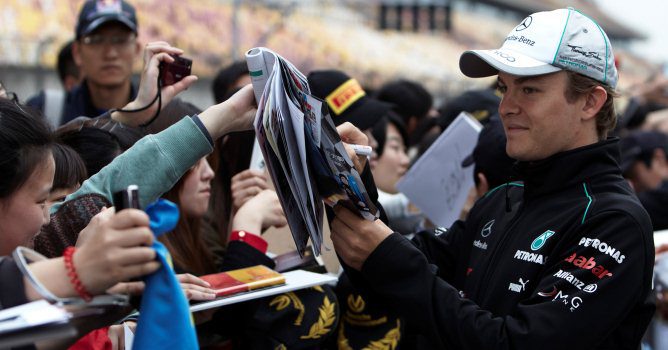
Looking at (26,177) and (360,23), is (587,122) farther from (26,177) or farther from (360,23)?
(360,23)

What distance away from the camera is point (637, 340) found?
80.8 inches

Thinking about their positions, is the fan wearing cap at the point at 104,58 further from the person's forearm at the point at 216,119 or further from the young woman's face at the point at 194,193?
the person's forearm at the point at 216,119

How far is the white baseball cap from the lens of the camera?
2082mm

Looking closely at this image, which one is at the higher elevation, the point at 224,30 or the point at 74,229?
the point at 74,229

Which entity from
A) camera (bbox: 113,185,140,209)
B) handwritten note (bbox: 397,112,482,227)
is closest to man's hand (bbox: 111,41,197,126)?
handwritten note (bbox: 397,112,482,227)

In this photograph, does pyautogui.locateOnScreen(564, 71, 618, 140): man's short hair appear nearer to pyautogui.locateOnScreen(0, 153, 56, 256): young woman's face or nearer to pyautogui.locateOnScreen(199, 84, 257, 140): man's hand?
pyautogui.locateOnScreen(199, 84, 257, 140): man's hand

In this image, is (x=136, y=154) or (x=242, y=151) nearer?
(x=136, y=154)

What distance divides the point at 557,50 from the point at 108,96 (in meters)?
2.38

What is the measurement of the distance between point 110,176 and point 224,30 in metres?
16.2

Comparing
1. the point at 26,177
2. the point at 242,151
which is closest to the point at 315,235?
the point at 26,177

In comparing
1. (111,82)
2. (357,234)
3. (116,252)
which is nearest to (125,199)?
(116,252)

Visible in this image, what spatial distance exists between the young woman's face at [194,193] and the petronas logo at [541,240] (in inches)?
42.8

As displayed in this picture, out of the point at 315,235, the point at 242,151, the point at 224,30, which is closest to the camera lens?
the point at 315,235

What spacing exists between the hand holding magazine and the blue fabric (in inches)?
15.3
